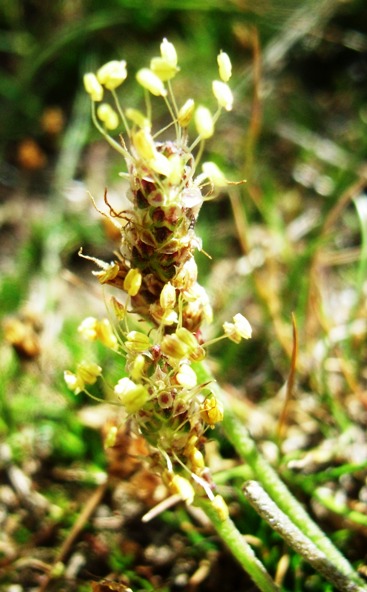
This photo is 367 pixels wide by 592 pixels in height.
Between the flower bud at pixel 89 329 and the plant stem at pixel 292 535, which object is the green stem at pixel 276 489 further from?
the flower bud at pixel 89 329

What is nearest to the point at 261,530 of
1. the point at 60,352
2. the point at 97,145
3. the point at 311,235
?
the point at 60,352

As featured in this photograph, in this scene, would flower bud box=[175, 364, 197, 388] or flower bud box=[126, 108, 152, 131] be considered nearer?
flower bud box=[126, 108, 152, 131]

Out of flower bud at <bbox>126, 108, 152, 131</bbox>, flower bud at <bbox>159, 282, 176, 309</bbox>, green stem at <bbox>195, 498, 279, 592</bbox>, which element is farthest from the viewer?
green stem at <bbox>195, 498, 279, 592</bbox>

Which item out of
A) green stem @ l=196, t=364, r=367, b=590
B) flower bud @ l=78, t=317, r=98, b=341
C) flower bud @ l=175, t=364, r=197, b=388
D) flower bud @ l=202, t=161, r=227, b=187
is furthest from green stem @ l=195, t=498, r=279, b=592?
flower bud @ l=202, t=161, r=227, b=187

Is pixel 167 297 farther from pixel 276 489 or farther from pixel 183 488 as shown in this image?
pixel 276 489

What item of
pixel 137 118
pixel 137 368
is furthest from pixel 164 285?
pixel 137 118

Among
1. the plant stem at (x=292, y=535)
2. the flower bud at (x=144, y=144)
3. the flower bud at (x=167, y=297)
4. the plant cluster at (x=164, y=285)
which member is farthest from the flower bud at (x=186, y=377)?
the flower bud at (x=144, y=144)

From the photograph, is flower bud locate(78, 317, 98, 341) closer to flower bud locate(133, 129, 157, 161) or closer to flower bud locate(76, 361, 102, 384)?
flower bud locate(76, 361, 102, 384)
